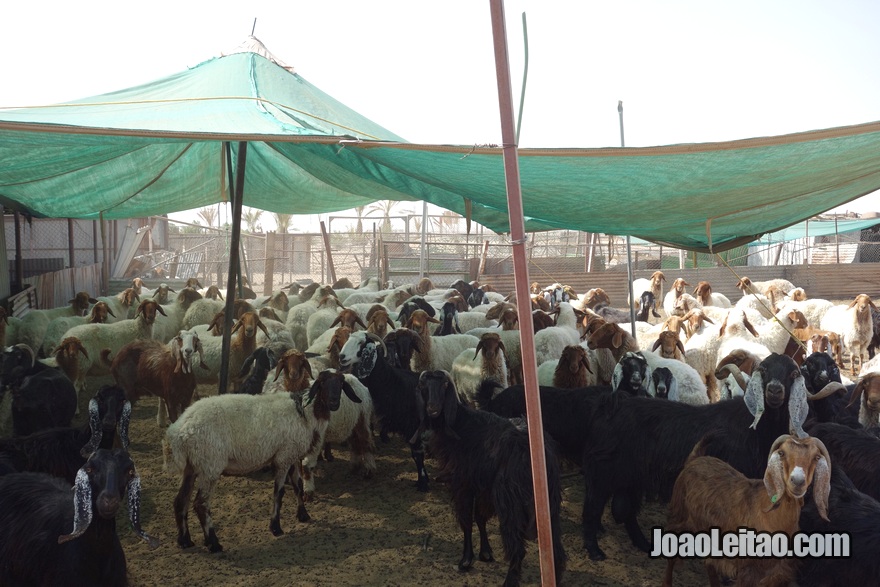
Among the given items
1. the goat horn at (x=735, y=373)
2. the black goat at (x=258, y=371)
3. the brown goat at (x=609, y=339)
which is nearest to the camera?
the goat horn at (x=735, y=373)

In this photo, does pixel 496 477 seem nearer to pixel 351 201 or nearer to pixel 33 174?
pixel 33 174

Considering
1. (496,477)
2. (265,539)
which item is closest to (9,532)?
(265,539)

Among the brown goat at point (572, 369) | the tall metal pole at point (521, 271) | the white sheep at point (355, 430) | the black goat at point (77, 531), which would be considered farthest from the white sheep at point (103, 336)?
the tall metal pole at point (521, 271)

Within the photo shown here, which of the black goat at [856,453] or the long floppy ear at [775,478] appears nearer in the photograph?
the long floppy ear at [775,478]

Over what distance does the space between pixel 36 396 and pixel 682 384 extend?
19.3ft

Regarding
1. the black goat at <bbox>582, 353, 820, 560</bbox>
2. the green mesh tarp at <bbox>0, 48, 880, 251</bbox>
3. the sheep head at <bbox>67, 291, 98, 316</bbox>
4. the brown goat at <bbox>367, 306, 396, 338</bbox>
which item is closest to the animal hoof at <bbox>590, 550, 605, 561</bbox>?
the black goat at <bbox>582, 353, 820, 560</bbox>

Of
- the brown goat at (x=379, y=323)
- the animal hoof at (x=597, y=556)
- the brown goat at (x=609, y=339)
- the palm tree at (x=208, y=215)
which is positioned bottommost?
the animal hoof at (x=597, y=556)

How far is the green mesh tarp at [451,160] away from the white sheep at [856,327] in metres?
5.15

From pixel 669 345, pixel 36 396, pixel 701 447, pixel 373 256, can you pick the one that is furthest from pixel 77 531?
pixel 373 256

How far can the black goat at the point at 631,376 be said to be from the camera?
5.72 m

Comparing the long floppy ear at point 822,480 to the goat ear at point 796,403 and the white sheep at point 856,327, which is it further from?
the white sheep at point 856,327

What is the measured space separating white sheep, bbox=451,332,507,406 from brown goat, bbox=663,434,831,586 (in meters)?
2.93

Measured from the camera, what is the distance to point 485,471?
14.7ft

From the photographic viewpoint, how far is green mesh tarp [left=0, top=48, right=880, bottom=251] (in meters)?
4.14
